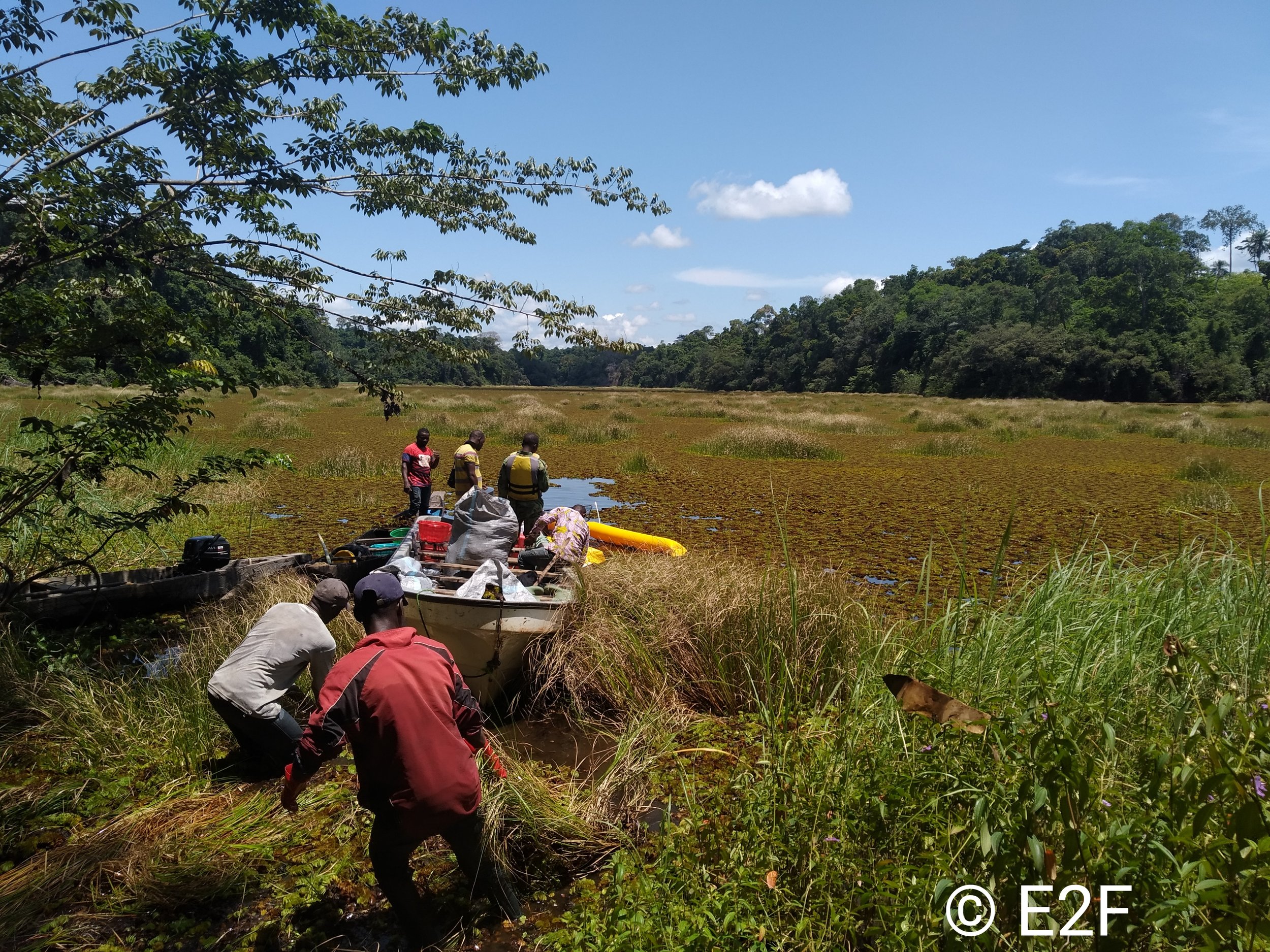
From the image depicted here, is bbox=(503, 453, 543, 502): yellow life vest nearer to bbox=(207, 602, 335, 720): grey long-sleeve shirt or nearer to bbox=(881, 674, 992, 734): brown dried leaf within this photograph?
bbox=(207, 602, 335, 720): grey long-sleeve shirt

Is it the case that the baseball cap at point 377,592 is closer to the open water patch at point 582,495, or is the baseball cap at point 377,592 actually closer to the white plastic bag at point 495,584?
the white plastic bag at point 495,584

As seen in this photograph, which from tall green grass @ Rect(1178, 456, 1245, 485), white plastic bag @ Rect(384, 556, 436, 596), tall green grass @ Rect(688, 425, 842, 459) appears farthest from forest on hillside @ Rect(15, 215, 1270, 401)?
Answer: tall green grass @ Rect(1178, 456, 1245, 485)

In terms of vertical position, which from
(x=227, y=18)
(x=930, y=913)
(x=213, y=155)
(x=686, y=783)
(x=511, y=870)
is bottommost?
(x=511, y=870)

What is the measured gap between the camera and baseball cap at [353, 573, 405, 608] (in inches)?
106

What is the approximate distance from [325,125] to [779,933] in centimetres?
463

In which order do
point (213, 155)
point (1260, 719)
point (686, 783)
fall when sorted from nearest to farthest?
point (1260, 719)
point (686, 783)
point (213, 155)

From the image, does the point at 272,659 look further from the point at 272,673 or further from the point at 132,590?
the point at 132,590

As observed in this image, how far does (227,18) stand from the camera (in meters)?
3.62

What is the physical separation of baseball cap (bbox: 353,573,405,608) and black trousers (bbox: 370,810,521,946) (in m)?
0.75

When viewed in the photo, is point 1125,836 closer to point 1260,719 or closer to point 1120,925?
point 1120,925

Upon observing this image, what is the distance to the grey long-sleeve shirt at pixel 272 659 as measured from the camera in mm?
3682

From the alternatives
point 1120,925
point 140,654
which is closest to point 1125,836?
point 1120,925

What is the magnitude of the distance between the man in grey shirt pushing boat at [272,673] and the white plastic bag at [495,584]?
0.96 m

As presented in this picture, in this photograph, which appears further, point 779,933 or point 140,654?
point 140,654
